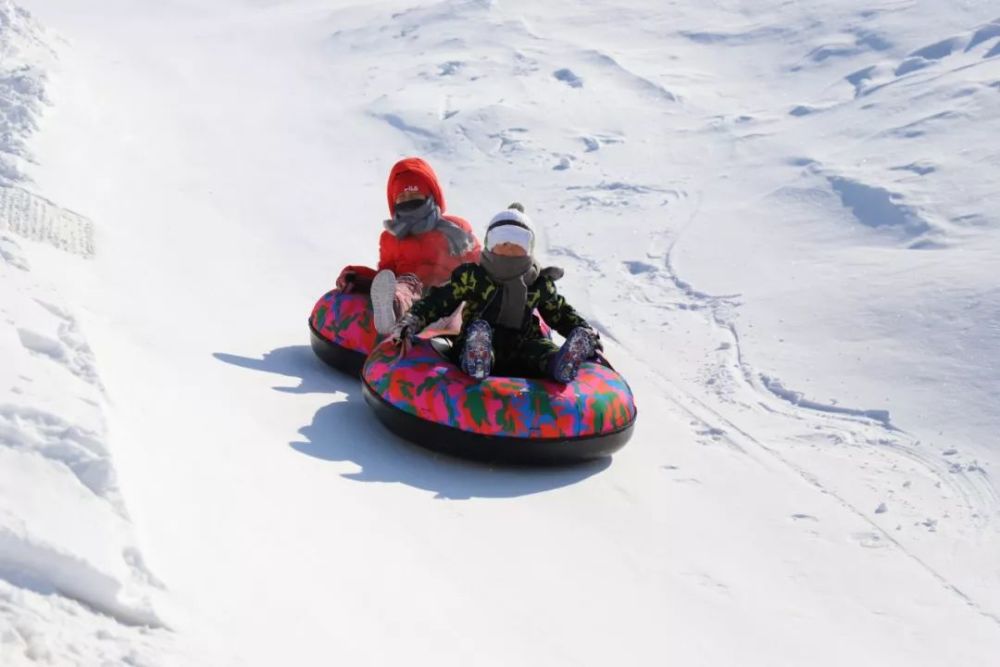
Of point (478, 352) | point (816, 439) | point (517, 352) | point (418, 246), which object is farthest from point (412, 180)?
point (816, 439)

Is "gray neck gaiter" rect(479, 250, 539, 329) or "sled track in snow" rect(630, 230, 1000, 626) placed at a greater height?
"gray neck gaiter" rect(479, 250, 539, 329)

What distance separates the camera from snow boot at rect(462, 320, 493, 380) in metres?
6.01

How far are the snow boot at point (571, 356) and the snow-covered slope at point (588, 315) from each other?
0.48 m

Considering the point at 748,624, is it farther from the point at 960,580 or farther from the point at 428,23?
the point at 428,23

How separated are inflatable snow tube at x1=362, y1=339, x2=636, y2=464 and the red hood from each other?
5.30ft

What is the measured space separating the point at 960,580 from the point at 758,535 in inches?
32.6

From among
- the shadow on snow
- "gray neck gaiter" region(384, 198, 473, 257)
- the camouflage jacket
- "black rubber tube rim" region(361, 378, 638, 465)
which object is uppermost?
"gray neck gaiter" region(384, 198, 473, 257)

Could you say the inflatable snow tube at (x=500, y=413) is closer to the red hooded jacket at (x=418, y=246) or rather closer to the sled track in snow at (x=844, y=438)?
the sled track in snow at (x=844, y=438)

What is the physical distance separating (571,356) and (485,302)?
0.53 m

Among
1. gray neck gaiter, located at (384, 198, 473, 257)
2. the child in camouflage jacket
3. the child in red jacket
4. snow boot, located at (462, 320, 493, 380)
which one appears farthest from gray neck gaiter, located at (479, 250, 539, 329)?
gray neck gaiter, located at (384, 198, 473, 257)

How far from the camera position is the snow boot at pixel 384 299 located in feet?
22.3

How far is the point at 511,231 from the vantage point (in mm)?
6250

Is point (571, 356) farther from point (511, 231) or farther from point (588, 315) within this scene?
point (588, 315)

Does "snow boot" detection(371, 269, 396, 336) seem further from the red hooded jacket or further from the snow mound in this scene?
the snow mound
